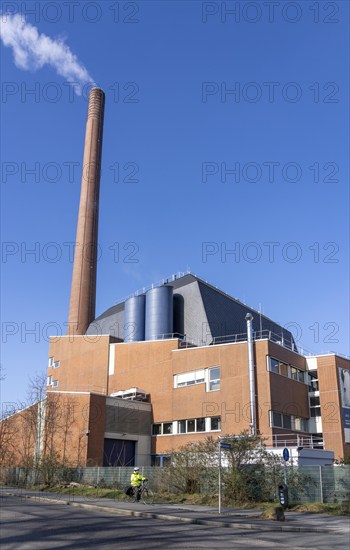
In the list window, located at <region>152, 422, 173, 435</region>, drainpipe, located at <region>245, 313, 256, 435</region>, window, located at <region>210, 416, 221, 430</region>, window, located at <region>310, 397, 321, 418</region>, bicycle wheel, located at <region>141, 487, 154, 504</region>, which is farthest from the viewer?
window, located at <region>152, 422, 173, 435</region>

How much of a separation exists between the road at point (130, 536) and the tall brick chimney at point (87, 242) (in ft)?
A: 128

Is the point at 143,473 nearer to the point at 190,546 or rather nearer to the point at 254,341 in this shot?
the point at 254,341

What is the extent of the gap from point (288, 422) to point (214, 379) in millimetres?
6384

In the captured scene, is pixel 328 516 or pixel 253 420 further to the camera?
pixel 253 420

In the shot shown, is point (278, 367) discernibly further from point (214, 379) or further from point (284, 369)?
point (214, 379)

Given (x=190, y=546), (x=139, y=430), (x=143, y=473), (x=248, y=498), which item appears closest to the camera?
(x=190, y=546)

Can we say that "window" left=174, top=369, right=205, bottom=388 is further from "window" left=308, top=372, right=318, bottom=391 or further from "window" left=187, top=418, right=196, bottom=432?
"window" left=308, top=372, right=318, bottom=391

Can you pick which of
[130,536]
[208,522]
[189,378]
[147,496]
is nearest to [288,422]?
[189,378]

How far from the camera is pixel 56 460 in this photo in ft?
116

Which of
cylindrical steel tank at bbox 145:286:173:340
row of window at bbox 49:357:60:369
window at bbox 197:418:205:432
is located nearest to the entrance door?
window at bbox 197:418:205:432

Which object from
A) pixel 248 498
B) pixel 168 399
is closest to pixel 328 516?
pixel 248 498

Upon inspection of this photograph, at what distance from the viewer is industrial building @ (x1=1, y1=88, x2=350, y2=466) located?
39.6 metres

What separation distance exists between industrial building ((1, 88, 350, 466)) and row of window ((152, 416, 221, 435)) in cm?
Answer: 8

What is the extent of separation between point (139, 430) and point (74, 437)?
6671 millimetres
